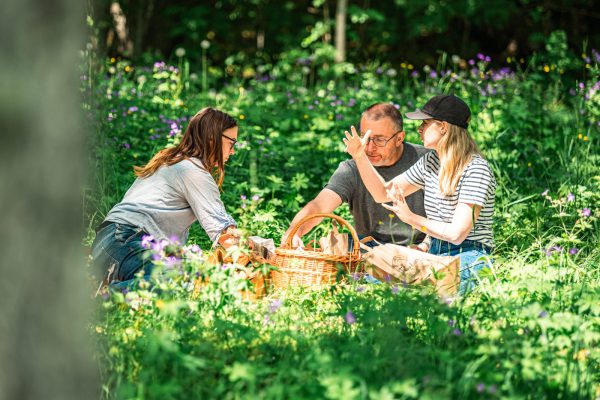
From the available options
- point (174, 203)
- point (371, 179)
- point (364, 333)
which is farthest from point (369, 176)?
point (364, 333)

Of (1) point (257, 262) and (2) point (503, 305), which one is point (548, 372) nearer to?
(2) point (503, 305)

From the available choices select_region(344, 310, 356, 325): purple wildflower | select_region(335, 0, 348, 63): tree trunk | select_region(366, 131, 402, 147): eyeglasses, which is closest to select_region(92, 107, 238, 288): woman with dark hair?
select_region(366, 131, 402, 147): eyeglasses

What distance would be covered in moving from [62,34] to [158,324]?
4.53 ft

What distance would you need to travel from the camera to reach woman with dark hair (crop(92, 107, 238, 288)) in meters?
4.35

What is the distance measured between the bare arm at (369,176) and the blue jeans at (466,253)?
0.37 metres

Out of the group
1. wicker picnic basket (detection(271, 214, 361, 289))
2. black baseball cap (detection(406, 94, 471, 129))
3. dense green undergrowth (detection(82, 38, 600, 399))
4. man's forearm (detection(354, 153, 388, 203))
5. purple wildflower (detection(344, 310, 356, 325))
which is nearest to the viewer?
dense green undergrowth (detection(82, 38, 600, 399))

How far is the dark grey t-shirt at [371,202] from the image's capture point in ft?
17.2

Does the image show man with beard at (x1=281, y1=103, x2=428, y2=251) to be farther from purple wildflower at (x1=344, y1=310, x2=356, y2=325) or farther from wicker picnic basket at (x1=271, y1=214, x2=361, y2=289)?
purple wildflower at (x1=344, y1=310, x2=356, y2=325)

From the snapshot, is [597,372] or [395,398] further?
[597,372]

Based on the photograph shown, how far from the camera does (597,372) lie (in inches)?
125

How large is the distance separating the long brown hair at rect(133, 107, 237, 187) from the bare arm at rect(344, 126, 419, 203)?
2.23ft

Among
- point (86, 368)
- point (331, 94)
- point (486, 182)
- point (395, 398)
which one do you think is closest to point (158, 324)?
point (86, 368)

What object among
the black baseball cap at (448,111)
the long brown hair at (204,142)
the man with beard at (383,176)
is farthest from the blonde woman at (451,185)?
the long brown hair at (204,142)

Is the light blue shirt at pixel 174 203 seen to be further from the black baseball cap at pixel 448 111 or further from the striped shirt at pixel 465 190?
the black baseball cap at pixel 448 111
